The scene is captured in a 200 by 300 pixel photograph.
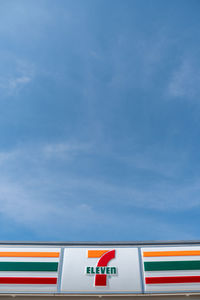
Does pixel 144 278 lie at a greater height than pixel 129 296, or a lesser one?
greater

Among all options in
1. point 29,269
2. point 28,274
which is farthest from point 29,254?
point 28,274

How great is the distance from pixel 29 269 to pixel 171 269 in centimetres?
762

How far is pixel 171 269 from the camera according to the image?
11.6m

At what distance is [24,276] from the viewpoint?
455 inches

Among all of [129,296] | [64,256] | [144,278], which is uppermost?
[64,256]

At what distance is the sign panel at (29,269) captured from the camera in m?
11.3

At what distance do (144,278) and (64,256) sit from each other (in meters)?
4.47

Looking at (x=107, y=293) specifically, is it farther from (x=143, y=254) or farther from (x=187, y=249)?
(x=187, y=249)

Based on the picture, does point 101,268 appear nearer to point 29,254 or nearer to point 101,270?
point 101,270

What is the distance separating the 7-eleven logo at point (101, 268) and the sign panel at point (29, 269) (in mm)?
1923

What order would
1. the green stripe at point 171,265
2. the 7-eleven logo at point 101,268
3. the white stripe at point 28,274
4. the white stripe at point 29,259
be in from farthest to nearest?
the white stripe at point 29,259 → the green stripe at point 171,265 → the white stripe at point 28,274 → the 7-eleven logo at point 101,268

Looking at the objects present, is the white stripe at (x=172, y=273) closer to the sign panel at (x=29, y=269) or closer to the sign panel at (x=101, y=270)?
the sign panel at (x=101, y=270)

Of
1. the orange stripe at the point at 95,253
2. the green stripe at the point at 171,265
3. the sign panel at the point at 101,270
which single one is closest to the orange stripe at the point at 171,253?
the green stripe at the point at 171,265

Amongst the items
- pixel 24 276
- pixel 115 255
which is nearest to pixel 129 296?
pixel 115 255
